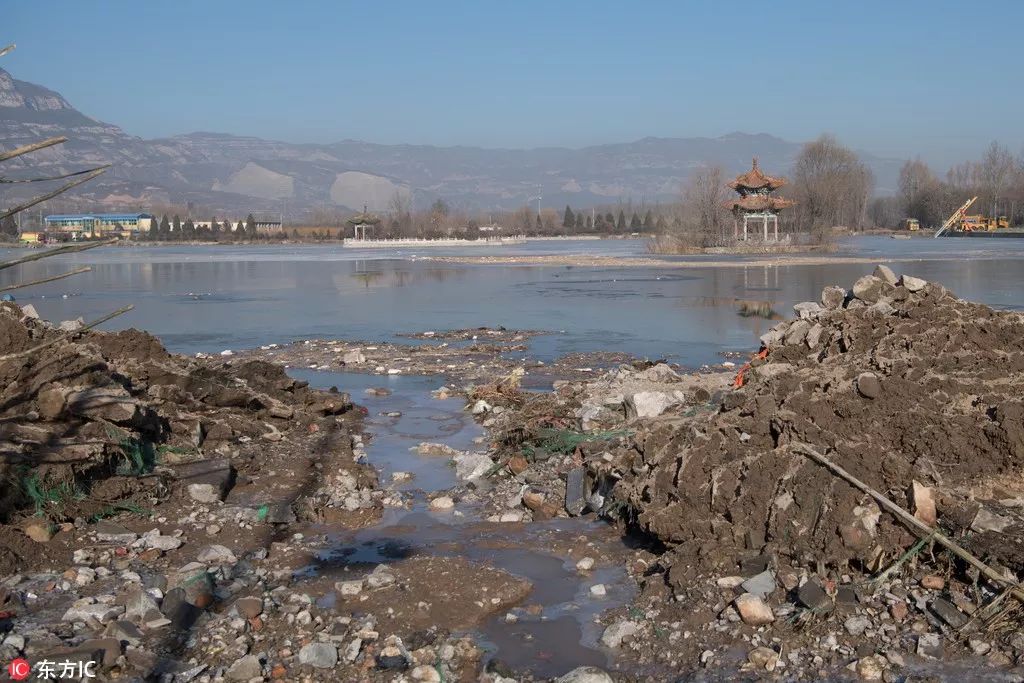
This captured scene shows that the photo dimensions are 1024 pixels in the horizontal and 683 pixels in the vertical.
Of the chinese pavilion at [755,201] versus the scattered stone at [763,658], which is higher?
the chinese pavilion at [755,201]

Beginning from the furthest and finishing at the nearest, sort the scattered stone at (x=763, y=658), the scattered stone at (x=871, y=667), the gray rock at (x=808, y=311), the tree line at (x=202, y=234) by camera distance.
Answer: the tree line at (x=202, y=234) → the gray rock at (x=808, y=311) → the scattered stone at (x=763, y=658) → the scattered stone at (x=871, y=667)

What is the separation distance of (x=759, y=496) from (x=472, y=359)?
9183mm

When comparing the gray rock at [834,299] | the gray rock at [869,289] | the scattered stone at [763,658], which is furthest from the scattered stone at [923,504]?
the gray rock at [834,299]

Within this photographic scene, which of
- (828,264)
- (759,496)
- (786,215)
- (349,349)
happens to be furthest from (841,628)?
(786,215)

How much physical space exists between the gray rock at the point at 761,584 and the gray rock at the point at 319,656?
2022 mm

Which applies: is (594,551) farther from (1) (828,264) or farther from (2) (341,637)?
(1) (828,264)

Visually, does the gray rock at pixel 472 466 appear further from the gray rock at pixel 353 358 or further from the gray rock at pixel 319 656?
the gray rock at pixel 353 358

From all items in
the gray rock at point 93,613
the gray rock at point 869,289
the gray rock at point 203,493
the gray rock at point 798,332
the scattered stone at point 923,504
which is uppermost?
the gray rock at point 869,289

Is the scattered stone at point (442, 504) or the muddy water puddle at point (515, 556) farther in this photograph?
the scattered stone at point (442, 504)

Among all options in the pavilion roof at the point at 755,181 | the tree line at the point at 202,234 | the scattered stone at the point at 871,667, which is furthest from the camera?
the tree line at the point at 202,234

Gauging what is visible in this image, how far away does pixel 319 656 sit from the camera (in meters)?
4.46

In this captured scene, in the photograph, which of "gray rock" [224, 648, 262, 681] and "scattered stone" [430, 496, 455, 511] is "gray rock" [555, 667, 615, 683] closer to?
"gray rock" [224, 648, 262, 681]

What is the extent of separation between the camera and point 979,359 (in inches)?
263

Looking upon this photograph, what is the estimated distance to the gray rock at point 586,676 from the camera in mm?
4230
